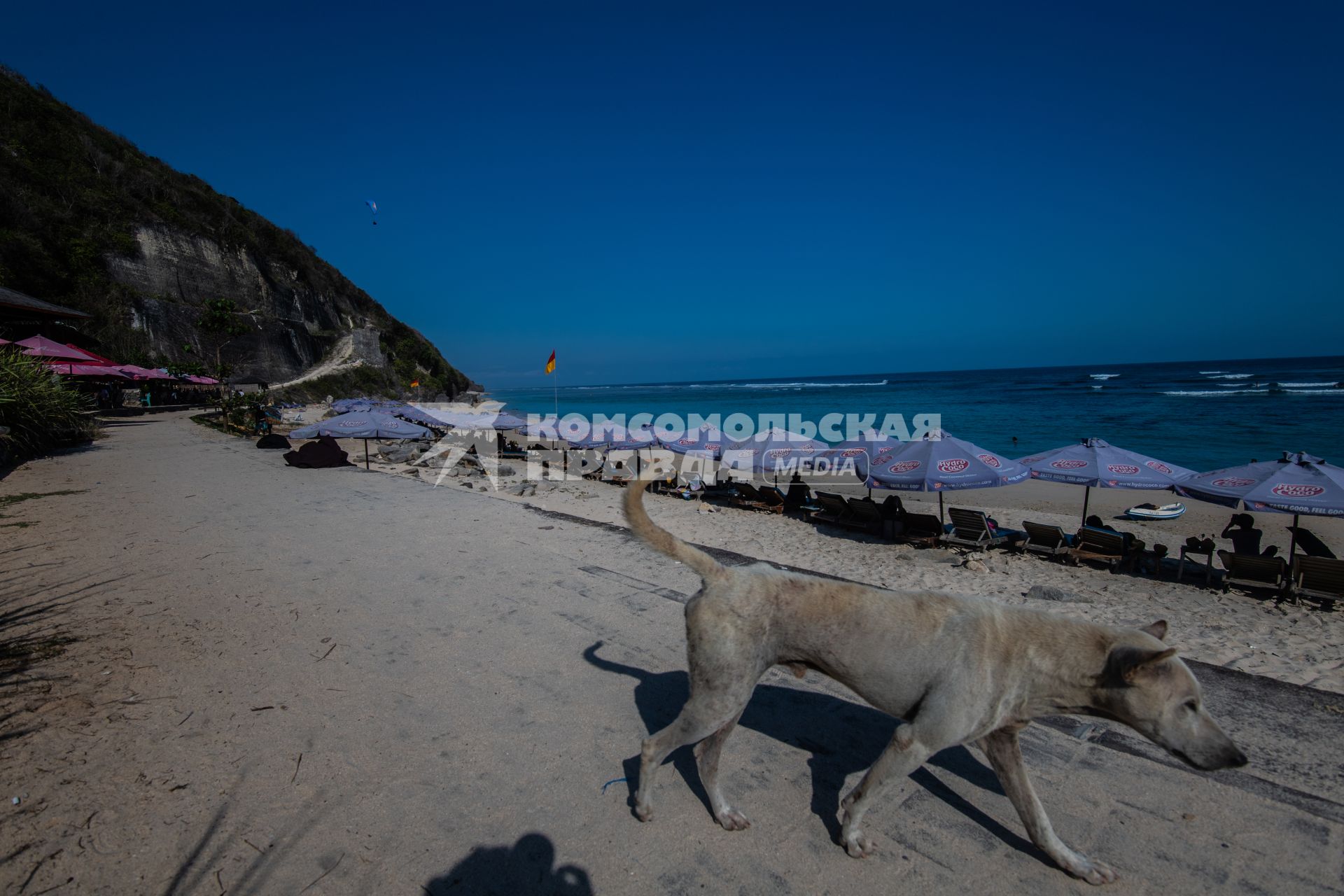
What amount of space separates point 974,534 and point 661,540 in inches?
354

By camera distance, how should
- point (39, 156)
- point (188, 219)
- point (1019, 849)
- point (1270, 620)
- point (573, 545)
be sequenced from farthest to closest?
1. point (188, 219)
2. point (39, 156)
3. point (573, 545)
4. point (1270, 620)
5. point (1019, 849)

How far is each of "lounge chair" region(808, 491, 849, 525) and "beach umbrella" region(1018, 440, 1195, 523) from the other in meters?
3.41

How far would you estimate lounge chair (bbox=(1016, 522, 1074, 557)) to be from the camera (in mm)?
9729

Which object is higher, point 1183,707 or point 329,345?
point 329,345

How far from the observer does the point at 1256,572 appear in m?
7.96

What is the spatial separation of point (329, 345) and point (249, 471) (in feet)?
165

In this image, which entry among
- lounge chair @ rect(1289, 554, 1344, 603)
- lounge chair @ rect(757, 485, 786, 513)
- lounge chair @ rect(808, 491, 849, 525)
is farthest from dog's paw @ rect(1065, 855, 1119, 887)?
lounge chair @ rect(757, 485, 786, 513)

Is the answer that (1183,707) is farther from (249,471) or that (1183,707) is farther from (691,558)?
(249,471)

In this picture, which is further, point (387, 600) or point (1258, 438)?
point (1258, 438)

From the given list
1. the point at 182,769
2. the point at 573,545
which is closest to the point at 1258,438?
the point at 573,545

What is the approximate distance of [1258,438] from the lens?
29.9 m

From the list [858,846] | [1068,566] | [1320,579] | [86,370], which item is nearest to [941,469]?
[1068,566]

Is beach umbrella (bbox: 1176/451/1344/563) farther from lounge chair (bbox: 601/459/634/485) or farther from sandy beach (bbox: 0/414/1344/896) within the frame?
lounge chair (bbox: 601/459/634/485)

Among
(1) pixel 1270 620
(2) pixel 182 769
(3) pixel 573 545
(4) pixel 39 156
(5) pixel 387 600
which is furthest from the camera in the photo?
(4) pixel 39 156
